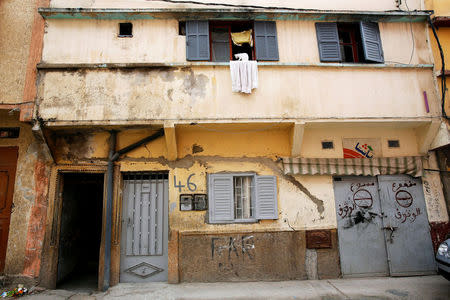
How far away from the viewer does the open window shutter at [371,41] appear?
711 centimetres

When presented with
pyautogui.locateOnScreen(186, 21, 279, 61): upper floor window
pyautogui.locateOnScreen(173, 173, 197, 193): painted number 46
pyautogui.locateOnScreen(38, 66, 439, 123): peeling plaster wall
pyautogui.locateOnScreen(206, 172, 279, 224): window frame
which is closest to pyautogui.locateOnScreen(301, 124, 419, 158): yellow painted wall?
pyautogui.locateOnScreen(38, 66, 439, 123): peeling plaster wall

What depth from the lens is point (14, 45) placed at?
6.52 meters

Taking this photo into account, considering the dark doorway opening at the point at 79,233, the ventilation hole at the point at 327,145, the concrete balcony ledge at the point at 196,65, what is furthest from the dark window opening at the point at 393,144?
the dark doorway opening at the point at 79,233

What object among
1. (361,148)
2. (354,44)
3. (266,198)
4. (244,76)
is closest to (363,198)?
(361,148)

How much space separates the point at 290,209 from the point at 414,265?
340 cm

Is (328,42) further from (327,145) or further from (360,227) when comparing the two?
(360,227)

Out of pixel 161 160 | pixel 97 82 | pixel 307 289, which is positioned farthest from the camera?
pixel 161 160

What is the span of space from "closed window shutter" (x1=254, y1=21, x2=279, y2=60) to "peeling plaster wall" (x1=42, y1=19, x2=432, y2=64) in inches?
6.2

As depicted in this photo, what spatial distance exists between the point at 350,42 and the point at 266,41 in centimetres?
259

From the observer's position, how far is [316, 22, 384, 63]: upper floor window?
7.11m

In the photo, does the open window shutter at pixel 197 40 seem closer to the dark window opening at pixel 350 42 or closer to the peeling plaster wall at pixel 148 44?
the peeling plaster wall at pixel 148 44

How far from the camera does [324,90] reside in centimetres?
672

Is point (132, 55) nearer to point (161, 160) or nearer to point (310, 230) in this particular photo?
point (161, 160)

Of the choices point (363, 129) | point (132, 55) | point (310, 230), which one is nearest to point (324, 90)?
point (363, 129)
